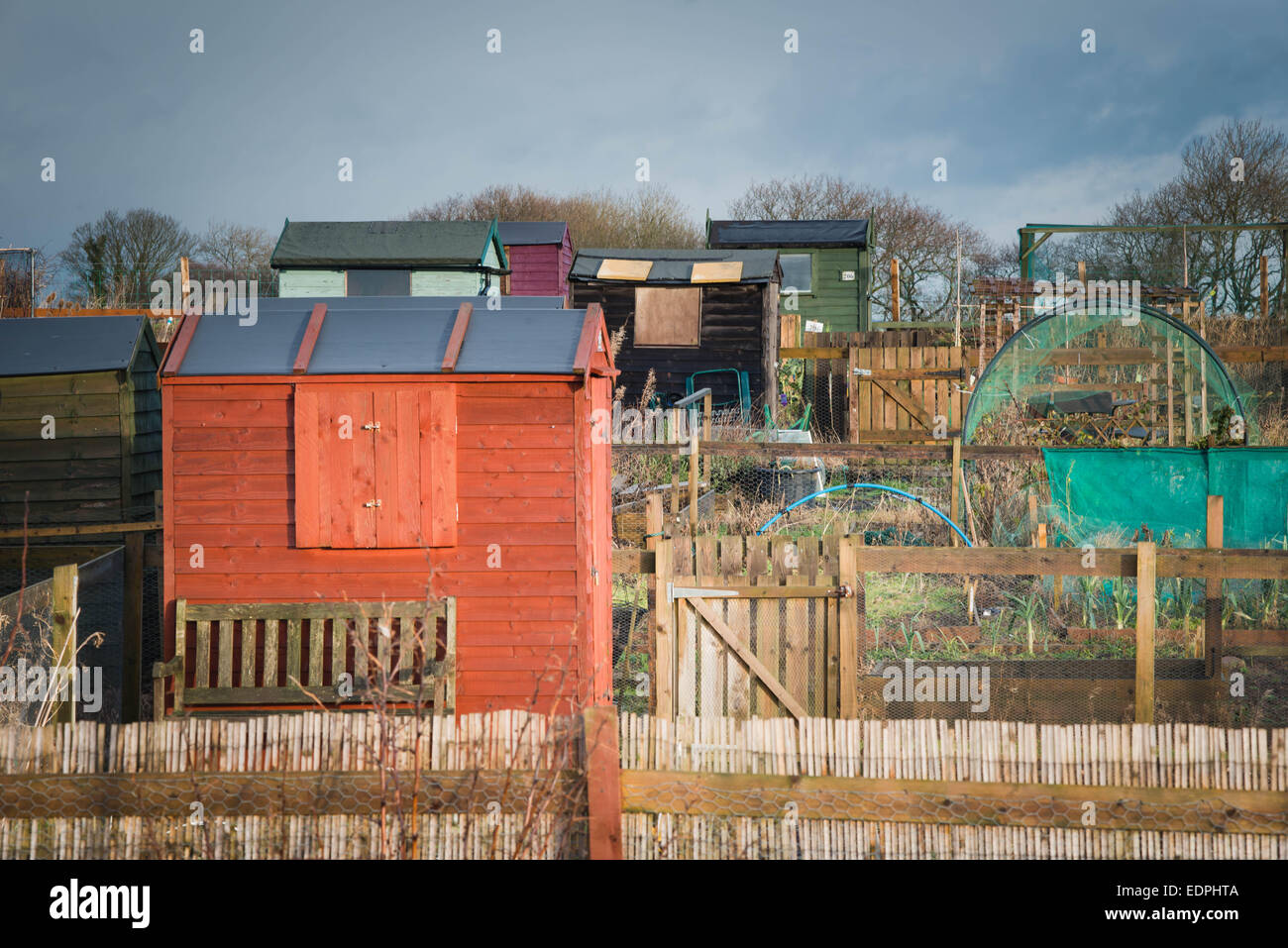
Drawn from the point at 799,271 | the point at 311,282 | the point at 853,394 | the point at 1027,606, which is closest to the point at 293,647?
the point at 1027,606

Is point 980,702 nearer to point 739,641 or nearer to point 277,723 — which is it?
point 739,641

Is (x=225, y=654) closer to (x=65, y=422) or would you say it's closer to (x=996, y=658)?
(x=996, y=658)

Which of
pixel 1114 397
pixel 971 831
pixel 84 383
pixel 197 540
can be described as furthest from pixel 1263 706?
pixel 84 383

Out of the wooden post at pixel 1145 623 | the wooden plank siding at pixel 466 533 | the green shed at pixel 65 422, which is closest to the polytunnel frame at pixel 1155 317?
the wooden post at pixel 1145 623

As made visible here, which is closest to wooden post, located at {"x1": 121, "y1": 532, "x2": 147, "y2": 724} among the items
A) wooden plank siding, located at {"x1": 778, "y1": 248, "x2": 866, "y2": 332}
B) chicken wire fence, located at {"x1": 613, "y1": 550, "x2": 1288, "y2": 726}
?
chicken wire fence, located at {"x1": 613, "y1": 550, "x2": 1288, "y2": 726}

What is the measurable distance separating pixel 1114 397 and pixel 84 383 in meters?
14.1

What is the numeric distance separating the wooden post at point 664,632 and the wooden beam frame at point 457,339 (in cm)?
171

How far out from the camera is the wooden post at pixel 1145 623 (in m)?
5.89

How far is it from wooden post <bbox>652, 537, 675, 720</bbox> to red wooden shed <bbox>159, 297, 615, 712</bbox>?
512mm

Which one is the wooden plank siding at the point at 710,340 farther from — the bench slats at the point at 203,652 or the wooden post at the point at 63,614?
the wooden post at the point at 63,614

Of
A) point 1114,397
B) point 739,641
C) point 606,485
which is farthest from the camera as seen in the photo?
point 1114,397

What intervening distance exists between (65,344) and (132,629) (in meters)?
4.93

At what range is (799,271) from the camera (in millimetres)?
29203

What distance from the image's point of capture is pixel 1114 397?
51.1 ft
